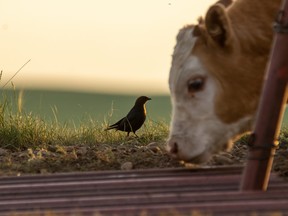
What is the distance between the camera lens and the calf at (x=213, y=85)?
6.16m

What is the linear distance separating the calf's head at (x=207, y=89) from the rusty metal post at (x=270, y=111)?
0.63 meters

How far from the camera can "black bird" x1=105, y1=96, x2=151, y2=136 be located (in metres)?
10.3

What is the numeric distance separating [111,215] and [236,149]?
160 inches

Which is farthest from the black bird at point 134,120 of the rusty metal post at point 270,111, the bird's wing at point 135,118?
the rusty metal post at point 270,111

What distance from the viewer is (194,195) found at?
5.30 metres

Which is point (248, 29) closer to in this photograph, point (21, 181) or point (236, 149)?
point (21, 181)

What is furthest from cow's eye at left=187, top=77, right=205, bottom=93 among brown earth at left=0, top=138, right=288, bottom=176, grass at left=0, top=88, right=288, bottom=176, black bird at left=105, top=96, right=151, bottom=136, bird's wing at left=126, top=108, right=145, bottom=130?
bird's wing at left=126, top=108, right=145, bottom=130

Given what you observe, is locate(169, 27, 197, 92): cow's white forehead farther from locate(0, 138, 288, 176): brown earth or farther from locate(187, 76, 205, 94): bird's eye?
locate(0, 138, 288, 176): brown earth

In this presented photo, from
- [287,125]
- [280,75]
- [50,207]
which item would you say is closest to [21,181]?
[50,207]

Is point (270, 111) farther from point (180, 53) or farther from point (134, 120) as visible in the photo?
point (134, 120)

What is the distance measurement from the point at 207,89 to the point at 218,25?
45cm

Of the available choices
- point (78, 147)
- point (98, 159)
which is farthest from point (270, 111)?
point (78, 147)

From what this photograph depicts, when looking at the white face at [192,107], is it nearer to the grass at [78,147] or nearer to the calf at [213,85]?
the calf at [213,85]

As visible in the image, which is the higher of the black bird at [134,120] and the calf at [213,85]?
the calf at [213,85]
